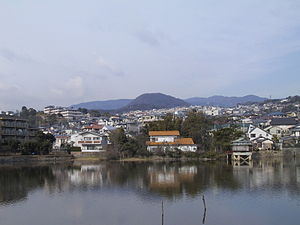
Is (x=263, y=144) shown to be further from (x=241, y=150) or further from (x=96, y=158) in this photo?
(x=96, y=158)

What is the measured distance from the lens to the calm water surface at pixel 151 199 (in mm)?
14704

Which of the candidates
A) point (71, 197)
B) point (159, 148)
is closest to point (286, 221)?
point (71, 197)

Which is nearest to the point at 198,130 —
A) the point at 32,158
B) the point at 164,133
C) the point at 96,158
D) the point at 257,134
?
the point at 164,133

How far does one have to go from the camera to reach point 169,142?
148 ft

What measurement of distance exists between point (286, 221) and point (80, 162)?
1182 inches

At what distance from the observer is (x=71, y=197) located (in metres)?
19.4

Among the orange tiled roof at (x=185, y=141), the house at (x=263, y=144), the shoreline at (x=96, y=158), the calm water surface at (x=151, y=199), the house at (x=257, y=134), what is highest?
the house at (x=257, y=134)

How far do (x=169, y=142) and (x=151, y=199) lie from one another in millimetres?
26860

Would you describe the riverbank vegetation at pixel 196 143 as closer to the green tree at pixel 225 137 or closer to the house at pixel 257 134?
the green tree at pixel 225 137

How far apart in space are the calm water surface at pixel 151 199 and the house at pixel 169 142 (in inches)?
608

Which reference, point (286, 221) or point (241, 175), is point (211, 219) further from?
point (241, 175)

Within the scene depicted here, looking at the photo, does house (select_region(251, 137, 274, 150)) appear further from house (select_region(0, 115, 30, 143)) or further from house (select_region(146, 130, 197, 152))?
house (select_region(0, 115, 30, 143))

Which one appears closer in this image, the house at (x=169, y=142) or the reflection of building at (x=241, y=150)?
the reflection of building at (x=241, y=150)

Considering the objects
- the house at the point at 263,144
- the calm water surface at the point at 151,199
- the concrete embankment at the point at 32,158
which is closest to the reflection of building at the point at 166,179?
the calm water surface at the point at 151,199
